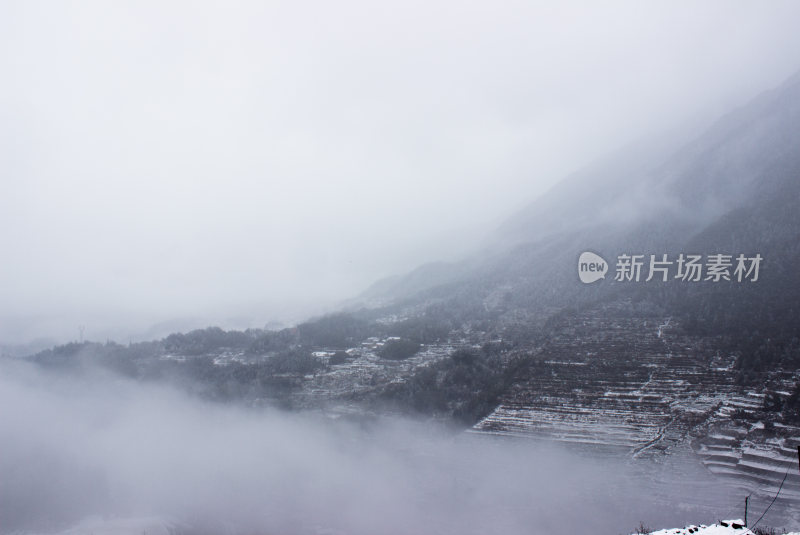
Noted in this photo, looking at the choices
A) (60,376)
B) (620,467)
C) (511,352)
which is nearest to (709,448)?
(620,467)

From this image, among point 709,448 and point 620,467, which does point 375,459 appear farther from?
point 709,448

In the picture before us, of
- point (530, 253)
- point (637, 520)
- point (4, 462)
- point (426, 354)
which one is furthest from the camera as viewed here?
point (530, 253)

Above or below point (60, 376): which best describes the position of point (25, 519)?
below

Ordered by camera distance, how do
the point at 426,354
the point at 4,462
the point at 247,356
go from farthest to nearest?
the point at 247,356
the point at 426,354
the point at 4,462

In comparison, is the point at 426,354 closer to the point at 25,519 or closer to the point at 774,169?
the point at 25,519

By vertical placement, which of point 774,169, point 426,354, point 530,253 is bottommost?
point 426,354

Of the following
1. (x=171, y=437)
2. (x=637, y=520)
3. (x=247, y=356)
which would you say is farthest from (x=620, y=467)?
(x=247, y=356)

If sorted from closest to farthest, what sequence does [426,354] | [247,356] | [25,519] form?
[25,519]
[426,354]
[247,356]

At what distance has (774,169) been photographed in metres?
32.8

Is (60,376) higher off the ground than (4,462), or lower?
higher

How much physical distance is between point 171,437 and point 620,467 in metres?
19.9

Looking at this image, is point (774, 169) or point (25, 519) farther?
point (774, 169)

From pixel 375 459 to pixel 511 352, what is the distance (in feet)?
27.8

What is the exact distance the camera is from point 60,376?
109 ft
